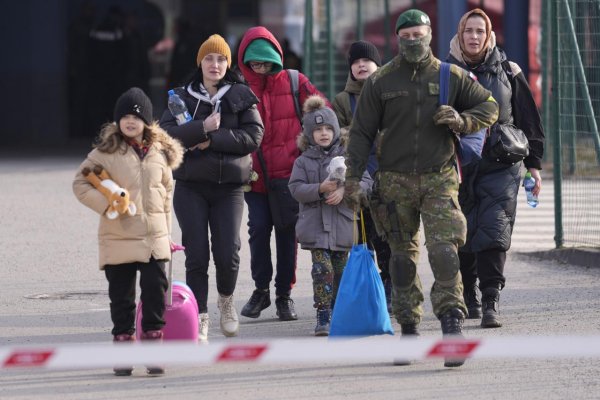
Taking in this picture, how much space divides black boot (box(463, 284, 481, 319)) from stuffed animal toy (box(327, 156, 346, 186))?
4.04 feet

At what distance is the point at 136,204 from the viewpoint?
7098 millimetres

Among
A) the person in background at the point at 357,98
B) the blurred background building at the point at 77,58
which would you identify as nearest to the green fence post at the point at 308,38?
the blurred background building at the point at 77,58

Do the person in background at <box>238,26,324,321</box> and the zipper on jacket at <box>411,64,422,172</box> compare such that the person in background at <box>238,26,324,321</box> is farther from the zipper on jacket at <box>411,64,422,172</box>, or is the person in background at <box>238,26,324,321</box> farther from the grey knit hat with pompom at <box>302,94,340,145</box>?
the zipper on jacket at <box>411,64,422,172</box>

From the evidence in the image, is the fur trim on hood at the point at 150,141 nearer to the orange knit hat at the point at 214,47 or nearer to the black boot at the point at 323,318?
the orange knit hat at the point at 214,47

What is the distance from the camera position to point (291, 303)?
9.03 meters

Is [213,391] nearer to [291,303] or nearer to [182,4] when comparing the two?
[291,303]

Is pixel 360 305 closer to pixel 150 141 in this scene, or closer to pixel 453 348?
pixel 150 141

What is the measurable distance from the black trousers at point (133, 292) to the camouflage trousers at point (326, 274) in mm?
1402

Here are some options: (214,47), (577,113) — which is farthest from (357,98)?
(577,113)

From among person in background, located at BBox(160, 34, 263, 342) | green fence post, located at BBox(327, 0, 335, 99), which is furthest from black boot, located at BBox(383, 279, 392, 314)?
green fence post, located at BBox(327, 0, 335, 99)

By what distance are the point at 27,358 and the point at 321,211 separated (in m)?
3.21

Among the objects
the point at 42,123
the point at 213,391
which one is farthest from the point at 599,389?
the point at 42,123

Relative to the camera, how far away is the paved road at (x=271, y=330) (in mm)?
6902

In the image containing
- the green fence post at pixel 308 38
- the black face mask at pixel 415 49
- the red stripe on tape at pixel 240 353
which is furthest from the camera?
the green fence post at pixel 308 38
